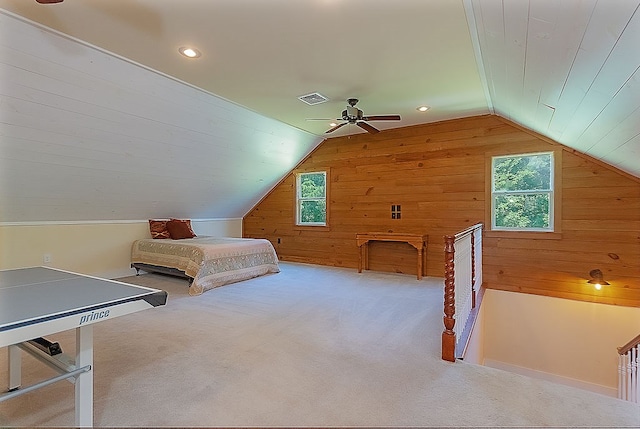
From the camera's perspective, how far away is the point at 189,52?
3008 millimetres

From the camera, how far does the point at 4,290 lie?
175 centimetres

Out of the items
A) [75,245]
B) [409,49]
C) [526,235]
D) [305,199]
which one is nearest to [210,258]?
[75,245]


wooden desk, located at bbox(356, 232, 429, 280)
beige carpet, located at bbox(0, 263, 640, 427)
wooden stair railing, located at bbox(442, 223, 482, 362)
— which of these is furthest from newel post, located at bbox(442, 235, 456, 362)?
wooden desk, located at bbox(356, 232, 429, 280)

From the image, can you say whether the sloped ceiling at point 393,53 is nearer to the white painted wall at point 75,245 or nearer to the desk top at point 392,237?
the white painted wall at point 75,245

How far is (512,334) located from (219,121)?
16.6ft

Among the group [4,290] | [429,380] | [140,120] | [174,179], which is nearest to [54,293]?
[4,290]

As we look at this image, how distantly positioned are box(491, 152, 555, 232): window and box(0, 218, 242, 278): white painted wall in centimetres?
572

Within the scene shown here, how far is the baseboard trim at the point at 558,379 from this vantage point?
13.4 ft

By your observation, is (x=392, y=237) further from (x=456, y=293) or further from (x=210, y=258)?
(x=210, y=258)

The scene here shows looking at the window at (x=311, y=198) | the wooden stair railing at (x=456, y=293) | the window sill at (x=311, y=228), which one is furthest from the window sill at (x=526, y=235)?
the window at (x=311, y=198)

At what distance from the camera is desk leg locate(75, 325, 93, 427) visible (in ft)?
5.31

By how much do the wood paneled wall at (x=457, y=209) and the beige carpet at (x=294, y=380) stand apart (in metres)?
1.97

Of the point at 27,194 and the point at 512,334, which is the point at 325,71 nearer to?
the point at 27,194

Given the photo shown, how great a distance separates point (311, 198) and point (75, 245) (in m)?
4.00
